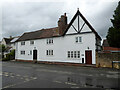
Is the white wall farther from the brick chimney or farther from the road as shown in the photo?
the road

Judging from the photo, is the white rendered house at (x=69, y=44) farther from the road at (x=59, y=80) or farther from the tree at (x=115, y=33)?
the road at (x=59, y=80)

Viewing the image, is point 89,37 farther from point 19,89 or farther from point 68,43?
point 19,89

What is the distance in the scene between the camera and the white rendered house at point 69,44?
1925cm

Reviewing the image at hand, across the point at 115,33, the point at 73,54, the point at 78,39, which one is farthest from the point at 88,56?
the point at 115,33

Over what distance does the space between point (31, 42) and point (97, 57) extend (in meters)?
17.2

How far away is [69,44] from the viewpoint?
21594 mm

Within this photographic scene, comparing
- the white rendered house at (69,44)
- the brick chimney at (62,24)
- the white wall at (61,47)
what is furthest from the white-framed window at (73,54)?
the brick chimney at (62,24)

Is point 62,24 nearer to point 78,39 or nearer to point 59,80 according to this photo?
point 78,39

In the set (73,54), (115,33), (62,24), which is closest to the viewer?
(115,33)

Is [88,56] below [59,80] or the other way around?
the other way around

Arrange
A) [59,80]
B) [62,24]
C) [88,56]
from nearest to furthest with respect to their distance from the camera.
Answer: [59,80]
[88,56]
[62,24]

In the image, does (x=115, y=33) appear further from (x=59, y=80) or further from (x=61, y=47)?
(x=59, y=80)

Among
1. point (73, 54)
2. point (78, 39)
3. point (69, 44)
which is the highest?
point (78, 39)

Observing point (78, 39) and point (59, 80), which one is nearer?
point (59, 80)
